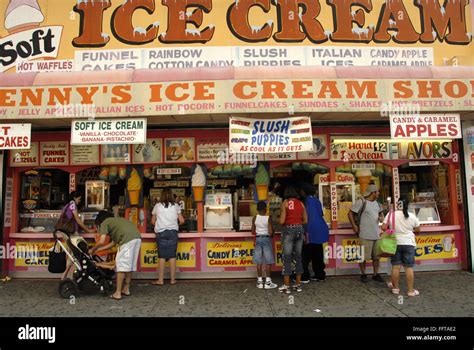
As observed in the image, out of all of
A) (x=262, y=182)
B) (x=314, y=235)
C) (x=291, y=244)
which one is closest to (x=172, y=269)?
(x=291, y=244)

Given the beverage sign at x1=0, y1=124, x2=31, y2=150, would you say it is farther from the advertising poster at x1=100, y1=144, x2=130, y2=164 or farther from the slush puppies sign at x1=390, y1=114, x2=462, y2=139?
the slush puppies sign at x1=390, y1=114, x2=462, y2=139

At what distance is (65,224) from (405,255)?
597 centimetres

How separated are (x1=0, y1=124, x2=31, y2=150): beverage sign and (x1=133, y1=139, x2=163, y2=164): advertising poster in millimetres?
1952

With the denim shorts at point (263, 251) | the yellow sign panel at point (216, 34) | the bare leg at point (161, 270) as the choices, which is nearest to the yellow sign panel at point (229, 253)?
the denim shorts at point (263, 251)

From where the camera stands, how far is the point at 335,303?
5777 millimetres

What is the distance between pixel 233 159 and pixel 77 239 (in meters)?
3.30

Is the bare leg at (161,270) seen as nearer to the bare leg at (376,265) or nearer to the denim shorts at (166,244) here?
the denim shorts at (166,244)

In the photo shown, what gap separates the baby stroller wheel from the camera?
6211 mm

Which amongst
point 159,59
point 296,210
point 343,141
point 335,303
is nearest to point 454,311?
point 335,303

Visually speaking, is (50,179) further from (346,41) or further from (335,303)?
(346,41)

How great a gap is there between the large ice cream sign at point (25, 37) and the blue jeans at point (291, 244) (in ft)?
19.8

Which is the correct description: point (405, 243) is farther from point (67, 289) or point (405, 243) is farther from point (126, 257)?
point (67, 289)

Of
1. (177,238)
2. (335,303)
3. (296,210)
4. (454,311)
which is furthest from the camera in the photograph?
(177,238)

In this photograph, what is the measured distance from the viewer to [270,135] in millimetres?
6633
